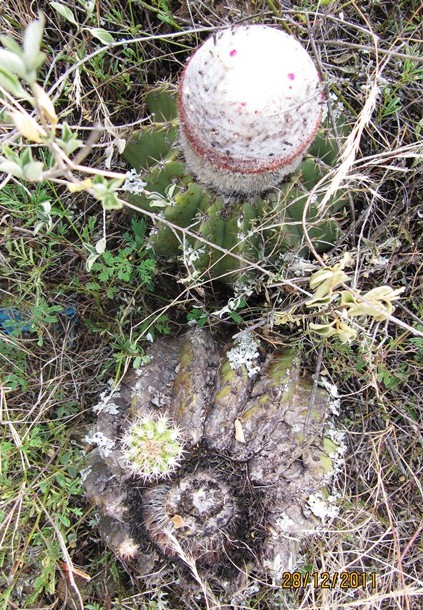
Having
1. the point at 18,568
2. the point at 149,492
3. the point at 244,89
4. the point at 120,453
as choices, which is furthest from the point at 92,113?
the point at 18,568

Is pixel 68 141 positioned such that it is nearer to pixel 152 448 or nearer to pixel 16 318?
pixel 152 448

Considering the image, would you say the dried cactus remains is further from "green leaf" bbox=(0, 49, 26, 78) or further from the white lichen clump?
"green leaf" bbox=(0, 49, 26, 78)

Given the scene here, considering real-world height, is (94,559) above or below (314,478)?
below

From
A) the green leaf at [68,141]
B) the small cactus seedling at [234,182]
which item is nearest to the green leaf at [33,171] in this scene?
the green leaf at [68,141]

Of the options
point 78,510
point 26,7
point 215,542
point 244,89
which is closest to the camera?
point 244,89

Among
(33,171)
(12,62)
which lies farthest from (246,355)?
(12,62)

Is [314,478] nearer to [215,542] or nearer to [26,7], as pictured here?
[215,542]
